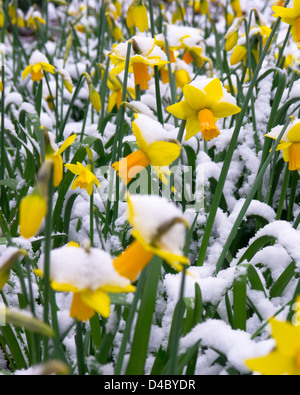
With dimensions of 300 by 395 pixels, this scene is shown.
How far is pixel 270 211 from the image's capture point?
1372 millimetres

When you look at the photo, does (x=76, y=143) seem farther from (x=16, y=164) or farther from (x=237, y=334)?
(x=237, y=334)

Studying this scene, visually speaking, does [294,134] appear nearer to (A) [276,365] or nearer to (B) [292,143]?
(B) [292,143]

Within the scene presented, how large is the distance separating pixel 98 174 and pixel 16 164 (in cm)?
44

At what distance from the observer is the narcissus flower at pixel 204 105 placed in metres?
1.04

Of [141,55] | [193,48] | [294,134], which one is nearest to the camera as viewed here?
[294,134]

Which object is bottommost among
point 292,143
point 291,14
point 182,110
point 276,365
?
point 276,365

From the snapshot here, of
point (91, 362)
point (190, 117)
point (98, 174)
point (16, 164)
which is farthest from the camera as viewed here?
point (16, 164)

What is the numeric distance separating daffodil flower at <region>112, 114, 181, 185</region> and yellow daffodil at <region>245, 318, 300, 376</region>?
0.38 m

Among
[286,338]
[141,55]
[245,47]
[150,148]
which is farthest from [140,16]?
[286,338]

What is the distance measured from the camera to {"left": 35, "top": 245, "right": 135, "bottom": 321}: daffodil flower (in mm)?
618

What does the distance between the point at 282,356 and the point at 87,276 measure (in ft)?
0.88

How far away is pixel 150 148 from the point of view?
2.82ft

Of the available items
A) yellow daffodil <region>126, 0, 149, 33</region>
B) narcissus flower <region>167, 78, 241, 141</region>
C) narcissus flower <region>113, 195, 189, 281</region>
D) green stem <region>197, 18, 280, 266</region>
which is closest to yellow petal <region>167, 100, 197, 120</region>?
narcissus flower <region>167, 78, 241, 141</region>
